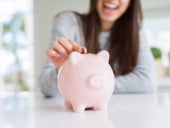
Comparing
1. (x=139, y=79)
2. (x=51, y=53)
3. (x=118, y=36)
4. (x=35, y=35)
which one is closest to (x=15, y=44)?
(x=35, y=35)

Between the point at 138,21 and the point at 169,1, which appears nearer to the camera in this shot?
the point at 138,21

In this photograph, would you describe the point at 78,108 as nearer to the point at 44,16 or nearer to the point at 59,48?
the point at 59,48

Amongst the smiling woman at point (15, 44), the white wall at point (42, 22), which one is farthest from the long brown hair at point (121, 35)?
the smiling woman at point (15, 44)

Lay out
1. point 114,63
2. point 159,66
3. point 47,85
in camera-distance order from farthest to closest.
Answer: point 159,66 < point 114,63 < point 47,85

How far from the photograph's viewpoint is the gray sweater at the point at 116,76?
0.89 m

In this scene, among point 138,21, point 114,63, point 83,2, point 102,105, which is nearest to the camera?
point 102,105

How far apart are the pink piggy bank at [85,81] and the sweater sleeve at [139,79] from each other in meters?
0.44

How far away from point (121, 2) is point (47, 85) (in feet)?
1.66

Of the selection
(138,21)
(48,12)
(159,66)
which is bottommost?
(159,66)

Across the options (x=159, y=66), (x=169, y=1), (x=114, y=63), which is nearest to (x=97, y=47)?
(x=114, y=63)

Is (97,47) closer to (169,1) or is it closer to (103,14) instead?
(103,14)

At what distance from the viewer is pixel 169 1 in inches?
102

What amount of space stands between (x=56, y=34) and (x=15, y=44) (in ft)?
9.34

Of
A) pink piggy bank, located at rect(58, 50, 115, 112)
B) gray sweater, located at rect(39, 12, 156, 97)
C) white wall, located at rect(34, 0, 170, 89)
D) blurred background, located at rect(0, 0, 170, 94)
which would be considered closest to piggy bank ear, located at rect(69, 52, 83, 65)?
pink piggy bank, located at rect(58, 50, 115, 112)
